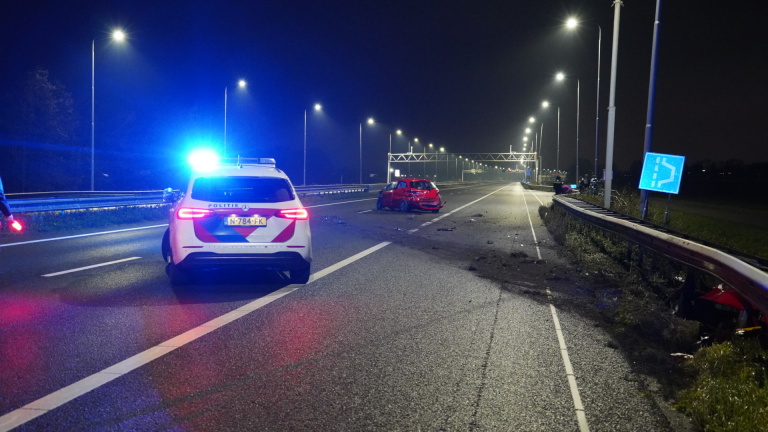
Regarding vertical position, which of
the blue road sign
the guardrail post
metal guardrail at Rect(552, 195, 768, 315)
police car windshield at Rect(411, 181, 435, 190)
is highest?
the blue road sign

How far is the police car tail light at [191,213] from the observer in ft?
25.7

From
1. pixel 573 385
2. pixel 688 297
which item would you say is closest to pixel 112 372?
pixel 573 385

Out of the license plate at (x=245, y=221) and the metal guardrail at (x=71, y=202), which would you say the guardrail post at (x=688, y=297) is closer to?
the license plate at (x=245, y=221)

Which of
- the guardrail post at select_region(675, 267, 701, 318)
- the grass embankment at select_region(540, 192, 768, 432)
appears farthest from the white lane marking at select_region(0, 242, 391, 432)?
the guardrail post at select_region(675, 267, 701, 318)

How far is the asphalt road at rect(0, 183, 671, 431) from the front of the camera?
3.91 m

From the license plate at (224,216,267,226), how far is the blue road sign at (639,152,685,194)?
11.4 m

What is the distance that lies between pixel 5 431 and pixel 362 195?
43519mm

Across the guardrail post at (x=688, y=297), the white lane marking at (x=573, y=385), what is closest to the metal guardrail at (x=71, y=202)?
the white lane marking at (x=573, y=385)

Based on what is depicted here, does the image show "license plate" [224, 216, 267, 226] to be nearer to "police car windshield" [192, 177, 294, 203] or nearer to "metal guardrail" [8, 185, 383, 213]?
"police car windshield" [192, 177, 294, 203]

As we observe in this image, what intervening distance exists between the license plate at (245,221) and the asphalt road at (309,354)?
3.14 feet

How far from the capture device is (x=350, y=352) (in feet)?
17.6

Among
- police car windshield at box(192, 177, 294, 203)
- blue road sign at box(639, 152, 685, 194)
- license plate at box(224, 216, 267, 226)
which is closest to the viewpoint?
license plate at box(224, 216, 267, 226)

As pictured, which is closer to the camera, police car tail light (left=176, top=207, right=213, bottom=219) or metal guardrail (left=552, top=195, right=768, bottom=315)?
metal guardrail (left=552, top=195, right=768, bottom=315)

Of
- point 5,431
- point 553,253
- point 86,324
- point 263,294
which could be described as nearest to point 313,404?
point 5,431
